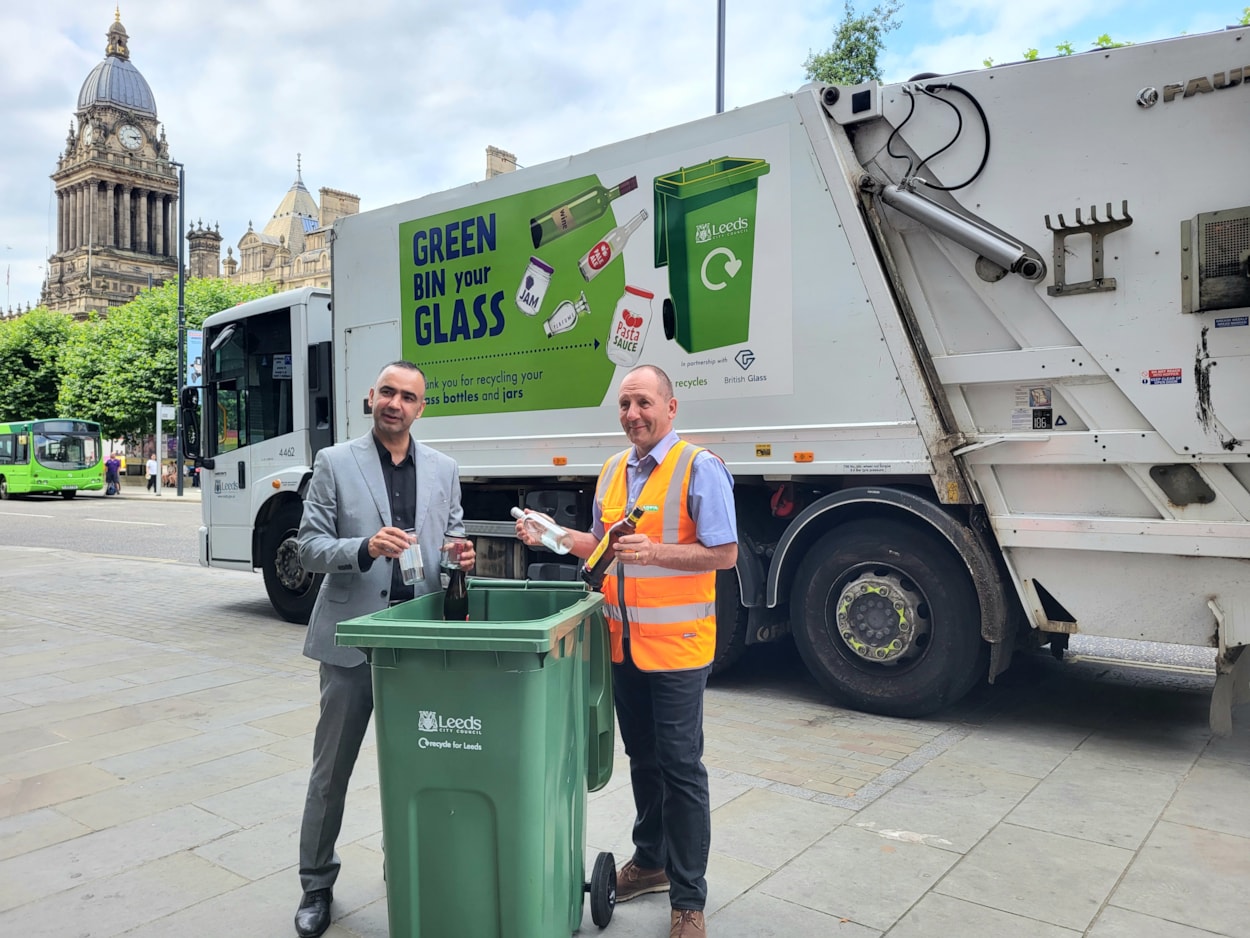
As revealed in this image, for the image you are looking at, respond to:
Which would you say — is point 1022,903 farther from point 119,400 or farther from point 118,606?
point 119,400

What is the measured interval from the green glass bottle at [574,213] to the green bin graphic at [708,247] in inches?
13.3

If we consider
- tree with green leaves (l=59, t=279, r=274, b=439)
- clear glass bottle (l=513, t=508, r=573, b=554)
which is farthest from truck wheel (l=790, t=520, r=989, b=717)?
tree with green leaves (l=59, t=279, r=274, b=439)

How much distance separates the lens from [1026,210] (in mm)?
4703

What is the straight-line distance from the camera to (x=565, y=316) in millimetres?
6328

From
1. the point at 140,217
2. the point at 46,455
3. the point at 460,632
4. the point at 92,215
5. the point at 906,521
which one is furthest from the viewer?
the point at 140,217

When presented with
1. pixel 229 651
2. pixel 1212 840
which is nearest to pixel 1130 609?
pixel 1212 840

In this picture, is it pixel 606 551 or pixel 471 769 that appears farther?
pixel 606 551

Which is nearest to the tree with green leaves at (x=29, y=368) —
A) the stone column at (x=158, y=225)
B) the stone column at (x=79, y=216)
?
the stone column at (x=79, y=216)

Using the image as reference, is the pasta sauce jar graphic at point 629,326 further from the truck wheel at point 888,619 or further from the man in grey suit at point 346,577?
the man in grey suit at point 346,577

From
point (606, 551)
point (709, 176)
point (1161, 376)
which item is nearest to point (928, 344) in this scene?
point (1161, 376)

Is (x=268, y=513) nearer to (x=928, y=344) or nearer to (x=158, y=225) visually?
(x=928, y=344)

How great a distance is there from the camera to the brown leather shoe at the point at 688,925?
2834mm

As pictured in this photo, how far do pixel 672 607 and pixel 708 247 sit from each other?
3.20m

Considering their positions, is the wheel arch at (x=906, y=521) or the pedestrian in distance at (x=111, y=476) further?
the pedestrian in distance at (x=111, y=476)
